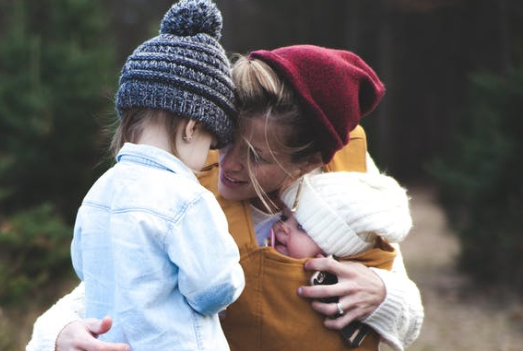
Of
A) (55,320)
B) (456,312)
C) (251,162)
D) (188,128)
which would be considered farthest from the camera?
(456,312)

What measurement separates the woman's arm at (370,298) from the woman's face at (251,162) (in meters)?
0.28

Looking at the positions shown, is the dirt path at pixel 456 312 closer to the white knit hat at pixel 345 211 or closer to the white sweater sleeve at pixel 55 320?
the white knit hat at pixel 345 211

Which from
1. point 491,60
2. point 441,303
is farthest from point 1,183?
point 491,60

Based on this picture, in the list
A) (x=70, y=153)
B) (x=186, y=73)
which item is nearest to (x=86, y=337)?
(x=186, y=73)

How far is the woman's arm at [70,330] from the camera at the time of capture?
163cm

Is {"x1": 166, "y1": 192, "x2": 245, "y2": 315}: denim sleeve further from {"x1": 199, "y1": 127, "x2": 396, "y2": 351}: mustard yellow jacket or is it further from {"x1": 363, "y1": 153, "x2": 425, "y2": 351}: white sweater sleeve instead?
{"x1": 363, "y1": 153, "x2": 425, "y2": 351}: white sweater sleeve

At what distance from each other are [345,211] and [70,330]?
0.86 m

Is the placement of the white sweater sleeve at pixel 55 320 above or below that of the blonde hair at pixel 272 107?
below

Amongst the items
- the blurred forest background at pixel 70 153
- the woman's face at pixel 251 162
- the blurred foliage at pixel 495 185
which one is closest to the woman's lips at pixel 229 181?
the woman's face at pixel 251 162

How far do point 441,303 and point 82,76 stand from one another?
5.01 metres

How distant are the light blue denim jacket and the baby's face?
1.46 ft

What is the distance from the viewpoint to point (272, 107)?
194cm

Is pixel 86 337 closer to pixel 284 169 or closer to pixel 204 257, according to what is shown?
pixel 204 257

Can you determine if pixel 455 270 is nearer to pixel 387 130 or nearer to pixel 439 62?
pixel 387 130
